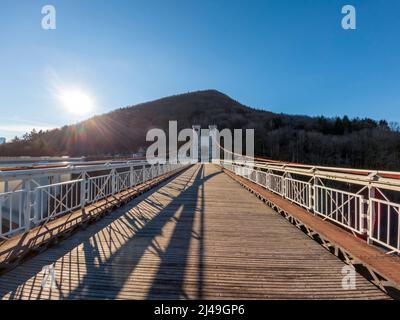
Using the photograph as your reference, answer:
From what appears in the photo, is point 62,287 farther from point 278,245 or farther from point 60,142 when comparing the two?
point 60,142

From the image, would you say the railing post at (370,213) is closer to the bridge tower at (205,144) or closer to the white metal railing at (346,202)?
the white metal railing at (346,202)

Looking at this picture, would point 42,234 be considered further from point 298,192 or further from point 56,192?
point 298,192

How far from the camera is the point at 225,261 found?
298 centimetres

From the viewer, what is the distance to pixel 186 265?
2846 mm

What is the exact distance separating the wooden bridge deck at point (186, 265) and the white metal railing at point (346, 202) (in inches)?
24.4

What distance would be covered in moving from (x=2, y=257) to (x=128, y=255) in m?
1.33

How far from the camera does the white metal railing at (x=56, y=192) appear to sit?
3316mm

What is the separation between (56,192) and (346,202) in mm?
4930

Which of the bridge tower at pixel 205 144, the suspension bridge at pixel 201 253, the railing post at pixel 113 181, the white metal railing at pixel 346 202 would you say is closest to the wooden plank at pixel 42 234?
the suspension bridge at pixel 201 253

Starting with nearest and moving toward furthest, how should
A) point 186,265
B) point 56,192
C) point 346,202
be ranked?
point 186,265
point 346,202
point 56,192

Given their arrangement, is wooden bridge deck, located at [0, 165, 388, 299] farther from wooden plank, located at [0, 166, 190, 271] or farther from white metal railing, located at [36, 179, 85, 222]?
white metal railing, located at [36, 179, 85, 222]

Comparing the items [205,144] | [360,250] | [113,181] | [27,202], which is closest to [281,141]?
[205,144]
